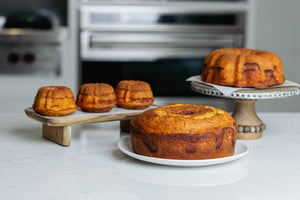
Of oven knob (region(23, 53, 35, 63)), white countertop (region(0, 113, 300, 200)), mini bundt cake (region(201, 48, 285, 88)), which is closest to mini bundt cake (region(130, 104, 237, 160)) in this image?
white countertop (region(0, 113, 300, 200))

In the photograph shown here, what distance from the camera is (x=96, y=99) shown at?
1.30m

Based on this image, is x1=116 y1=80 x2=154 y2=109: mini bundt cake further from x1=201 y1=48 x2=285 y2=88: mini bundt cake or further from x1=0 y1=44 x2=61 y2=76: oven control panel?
x1=0 y1=44 x2=61 y2=76: oven control panel

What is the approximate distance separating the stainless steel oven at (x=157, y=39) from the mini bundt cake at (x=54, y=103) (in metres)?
1.86

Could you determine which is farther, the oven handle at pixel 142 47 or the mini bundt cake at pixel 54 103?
the oven handle at pixel 142 47

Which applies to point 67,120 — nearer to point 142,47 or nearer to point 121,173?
point 121,173

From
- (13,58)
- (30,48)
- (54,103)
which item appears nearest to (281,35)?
(30,48)

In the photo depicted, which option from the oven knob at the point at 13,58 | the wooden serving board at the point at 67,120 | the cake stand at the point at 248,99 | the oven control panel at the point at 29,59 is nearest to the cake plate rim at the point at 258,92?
the cake stand at the point at 248,99

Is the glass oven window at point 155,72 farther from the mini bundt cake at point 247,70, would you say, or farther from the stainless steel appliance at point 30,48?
the mini bundt cake at point 247,70

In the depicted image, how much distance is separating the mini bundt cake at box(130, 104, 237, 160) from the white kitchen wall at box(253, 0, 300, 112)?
220 cm

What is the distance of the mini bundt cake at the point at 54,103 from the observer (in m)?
1.23

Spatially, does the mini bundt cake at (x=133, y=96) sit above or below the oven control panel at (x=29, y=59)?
above

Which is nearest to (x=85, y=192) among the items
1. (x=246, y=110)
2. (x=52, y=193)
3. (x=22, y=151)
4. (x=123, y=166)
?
(x=52, y=193)

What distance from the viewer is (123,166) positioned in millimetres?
1105

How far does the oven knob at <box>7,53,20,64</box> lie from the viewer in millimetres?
3229
